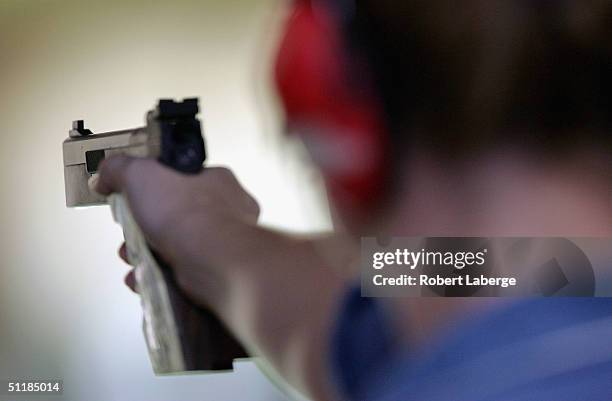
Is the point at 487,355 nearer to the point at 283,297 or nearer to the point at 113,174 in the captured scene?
the point at 283,297

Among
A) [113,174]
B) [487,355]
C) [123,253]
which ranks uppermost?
[113,174]

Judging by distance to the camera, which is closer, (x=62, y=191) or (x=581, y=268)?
(x=581, y=268)

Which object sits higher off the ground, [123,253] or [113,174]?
[113,174]

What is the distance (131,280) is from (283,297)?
25cm

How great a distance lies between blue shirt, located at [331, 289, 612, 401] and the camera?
120 centimetres

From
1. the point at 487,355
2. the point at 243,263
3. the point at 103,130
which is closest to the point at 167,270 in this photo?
the point at 243,263

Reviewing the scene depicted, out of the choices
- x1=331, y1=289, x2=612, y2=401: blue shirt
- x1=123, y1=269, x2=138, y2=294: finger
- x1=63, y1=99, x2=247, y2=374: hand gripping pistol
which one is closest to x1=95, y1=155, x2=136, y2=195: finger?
x1=63, y1=99, x2=247, y2=374: hand gripping pistol

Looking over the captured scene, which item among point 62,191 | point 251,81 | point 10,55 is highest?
point 10,55

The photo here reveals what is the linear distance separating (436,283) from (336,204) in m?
0.18

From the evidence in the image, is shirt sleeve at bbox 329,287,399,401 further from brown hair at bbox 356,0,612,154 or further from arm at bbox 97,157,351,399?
brown hair at bbox 356,0,612,154

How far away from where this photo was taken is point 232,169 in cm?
131

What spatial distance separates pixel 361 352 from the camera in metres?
1.24

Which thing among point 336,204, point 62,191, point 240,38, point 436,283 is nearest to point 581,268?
point 436,283

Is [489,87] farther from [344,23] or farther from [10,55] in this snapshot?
[10,55]
